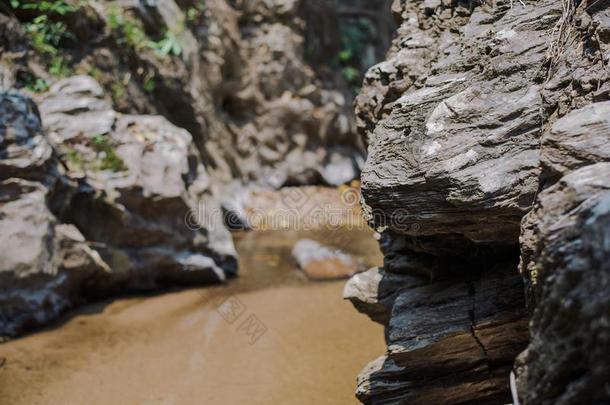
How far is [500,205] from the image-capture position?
2.45 metres

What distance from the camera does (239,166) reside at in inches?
432

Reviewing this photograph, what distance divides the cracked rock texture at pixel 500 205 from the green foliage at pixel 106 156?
372 centimetres

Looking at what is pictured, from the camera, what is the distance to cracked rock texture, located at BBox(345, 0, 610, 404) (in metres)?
1.81

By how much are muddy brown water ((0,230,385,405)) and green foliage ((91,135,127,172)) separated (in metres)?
1.54

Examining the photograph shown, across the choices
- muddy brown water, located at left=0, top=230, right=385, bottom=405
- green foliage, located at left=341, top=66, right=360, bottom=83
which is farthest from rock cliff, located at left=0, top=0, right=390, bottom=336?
green foliage, located at left=341, top=66, right=360, bottom=83

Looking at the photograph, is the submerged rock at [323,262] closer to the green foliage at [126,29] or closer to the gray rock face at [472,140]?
the gray rock face at [472,140]

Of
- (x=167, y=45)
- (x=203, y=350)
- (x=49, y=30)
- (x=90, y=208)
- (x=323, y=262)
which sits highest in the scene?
(x=49, y=30)

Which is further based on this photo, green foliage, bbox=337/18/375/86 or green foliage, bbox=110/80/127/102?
green foliage, bbox=337/18/375/86

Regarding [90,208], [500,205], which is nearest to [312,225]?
[90,208]

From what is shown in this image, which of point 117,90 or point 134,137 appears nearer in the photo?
point 134,137

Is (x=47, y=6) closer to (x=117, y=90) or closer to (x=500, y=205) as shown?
(x=117, y=90)

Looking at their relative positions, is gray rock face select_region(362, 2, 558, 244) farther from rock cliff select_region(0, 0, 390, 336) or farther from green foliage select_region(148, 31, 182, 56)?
green foliage select_region(148, 31, 182, 56)

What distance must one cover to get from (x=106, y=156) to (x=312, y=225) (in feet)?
13.6

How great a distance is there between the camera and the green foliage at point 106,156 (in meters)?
6.02
